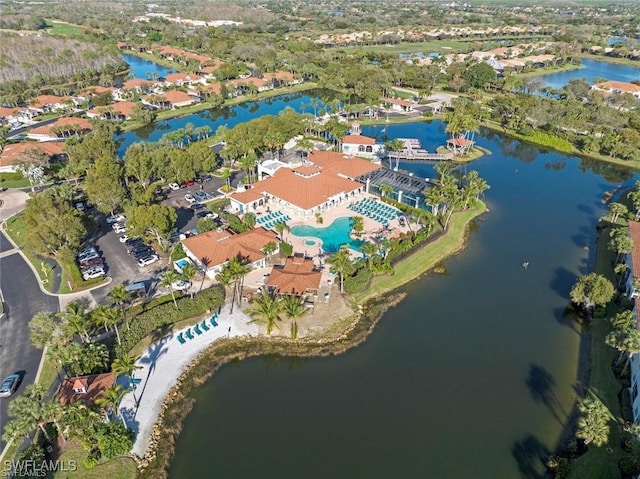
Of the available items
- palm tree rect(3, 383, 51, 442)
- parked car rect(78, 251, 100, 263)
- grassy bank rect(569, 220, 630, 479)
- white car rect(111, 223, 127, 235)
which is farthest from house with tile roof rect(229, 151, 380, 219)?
palm tree rect(3, 383, 51, 442)

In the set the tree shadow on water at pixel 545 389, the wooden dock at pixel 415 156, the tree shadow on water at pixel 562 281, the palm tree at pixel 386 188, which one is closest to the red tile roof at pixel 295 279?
the palm tree at pixel 386 188

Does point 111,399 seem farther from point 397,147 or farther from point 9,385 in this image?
point 397,147

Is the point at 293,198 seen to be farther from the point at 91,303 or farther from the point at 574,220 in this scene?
the point at 574,220

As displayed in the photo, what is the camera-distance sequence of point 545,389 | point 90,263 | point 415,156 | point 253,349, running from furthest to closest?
point 415,156
point 90,263
point 253,349
point 545,389

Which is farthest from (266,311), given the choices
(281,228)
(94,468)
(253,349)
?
(94,468)

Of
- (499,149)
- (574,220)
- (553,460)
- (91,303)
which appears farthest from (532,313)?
(499,149)
